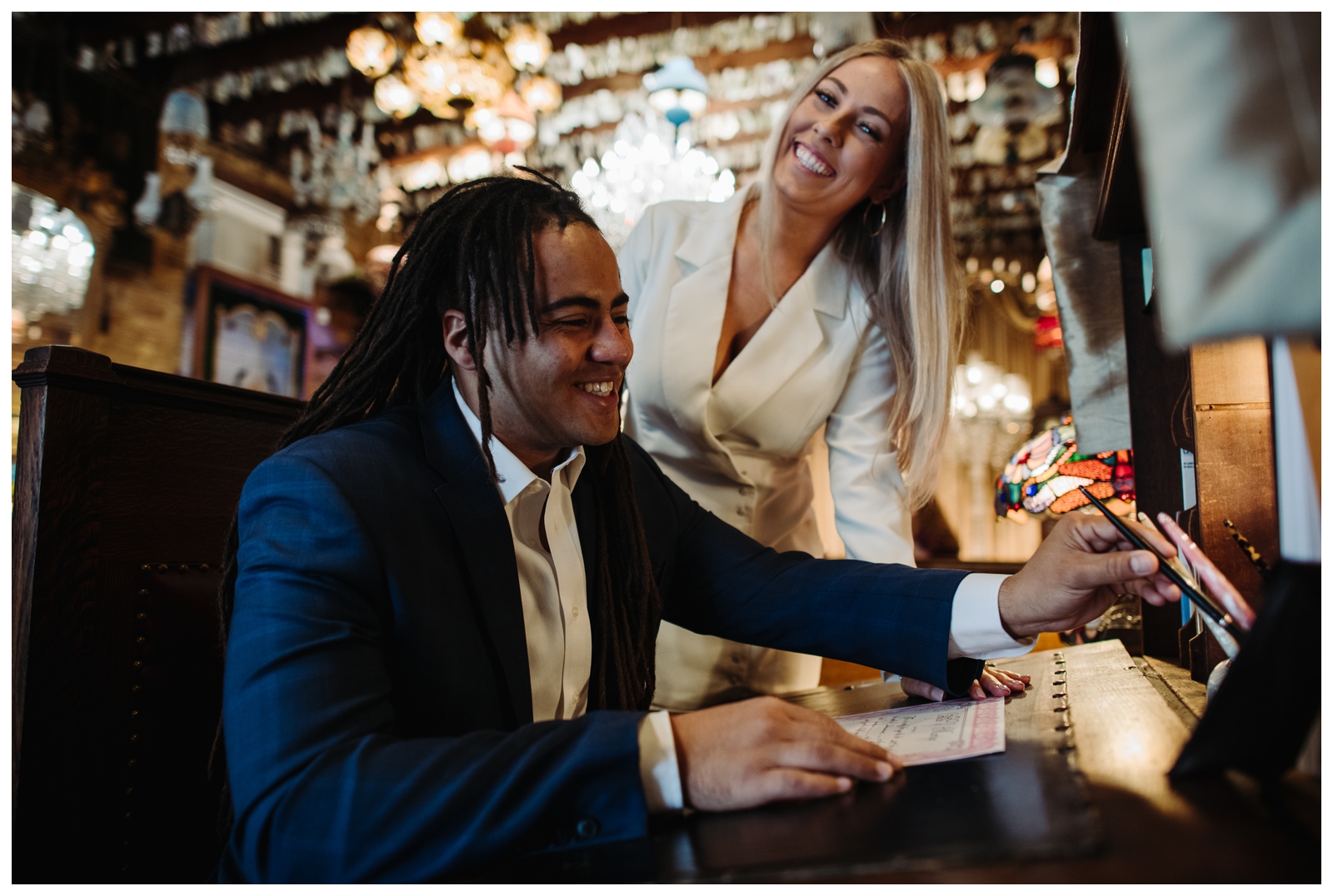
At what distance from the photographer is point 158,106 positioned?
17.4 ft

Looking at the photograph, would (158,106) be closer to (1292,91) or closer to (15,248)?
(15,248)

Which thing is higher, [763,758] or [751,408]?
[751,408]

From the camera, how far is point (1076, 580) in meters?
1.02

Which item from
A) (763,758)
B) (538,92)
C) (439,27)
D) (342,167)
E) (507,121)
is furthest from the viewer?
(342,167)

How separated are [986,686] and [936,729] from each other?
0.24m

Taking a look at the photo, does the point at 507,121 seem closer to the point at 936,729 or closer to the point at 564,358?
the point at 564,358

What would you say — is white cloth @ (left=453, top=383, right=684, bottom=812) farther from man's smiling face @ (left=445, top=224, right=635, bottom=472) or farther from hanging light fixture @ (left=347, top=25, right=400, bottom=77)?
hanging light fixture @ (left=347, top=25, right=400, bottom=77)

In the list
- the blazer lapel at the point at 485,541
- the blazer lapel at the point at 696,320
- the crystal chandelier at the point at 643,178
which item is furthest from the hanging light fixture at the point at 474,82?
the blazer lapel at the point at 485,541

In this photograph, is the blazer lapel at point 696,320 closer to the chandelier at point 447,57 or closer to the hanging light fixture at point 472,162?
the chandelier at point 447,57

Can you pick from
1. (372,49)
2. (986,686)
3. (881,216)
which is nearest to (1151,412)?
(881,216)

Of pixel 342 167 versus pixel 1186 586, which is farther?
pixel 342 167

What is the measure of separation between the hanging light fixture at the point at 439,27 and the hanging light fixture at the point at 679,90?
3.09ft

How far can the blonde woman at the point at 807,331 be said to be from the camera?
5.54ft

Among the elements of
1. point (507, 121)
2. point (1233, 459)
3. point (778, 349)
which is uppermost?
point (507, 121)
